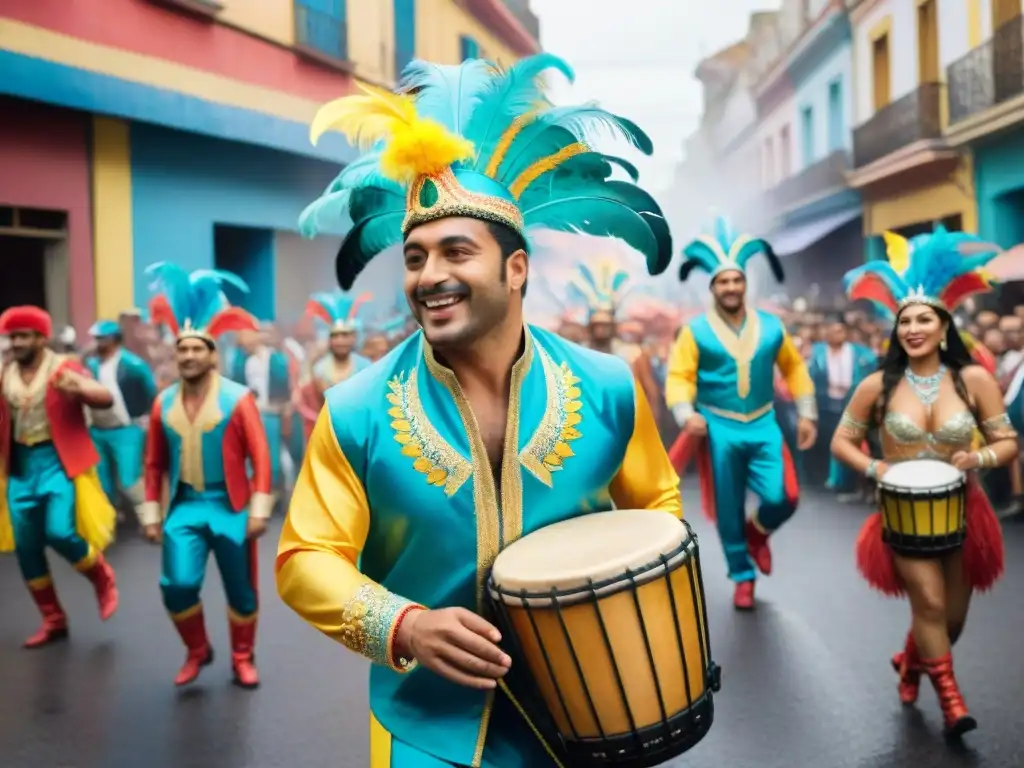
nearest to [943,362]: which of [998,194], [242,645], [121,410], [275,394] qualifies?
[242,645]

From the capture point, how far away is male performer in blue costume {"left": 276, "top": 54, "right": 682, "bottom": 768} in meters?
2.39

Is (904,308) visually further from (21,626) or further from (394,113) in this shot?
(21,626)

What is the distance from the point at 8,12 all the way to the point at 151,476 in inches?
231

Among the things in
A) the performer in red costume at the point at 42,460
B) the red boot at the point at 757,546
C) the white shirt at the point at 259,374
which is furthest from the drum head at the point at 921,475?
the white shirt at the point at 259,374

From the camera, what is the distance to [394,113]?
8.08ft

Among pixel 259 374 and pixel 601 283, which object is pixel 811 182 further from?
pixel 259 374

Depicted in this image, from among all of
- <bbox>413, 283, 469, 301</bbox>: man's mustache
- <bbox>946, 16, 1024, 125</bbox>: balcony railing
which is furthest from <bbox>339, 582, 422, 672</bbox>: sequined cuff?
<bbox>946, 16, 1024, 125</bbox>: balcony railing

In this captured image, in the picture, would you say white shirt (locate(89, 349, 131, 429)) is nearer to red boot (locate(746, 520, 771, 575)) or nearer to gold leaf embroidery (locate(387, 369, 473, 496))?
red boot (locate(746, 520, 771, 575))

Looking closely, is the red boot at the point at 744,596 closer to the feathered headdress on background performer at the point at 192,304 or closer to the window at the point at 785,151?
the feathered headdress on background performer at the point at 192,304

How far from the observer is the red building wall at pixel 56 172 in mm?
9781

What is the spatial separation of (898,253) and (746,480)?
2141 mm

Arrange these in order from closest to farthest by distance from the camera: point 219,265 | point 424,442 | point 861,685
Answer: point 424,442 < point 861,685 < point 219,265

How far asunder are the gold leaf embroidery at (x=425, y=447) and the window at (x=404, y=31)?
42.0 ft

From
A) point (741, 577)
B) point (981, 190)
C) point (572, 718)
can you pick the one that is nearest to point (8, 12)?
point (741, 577)
